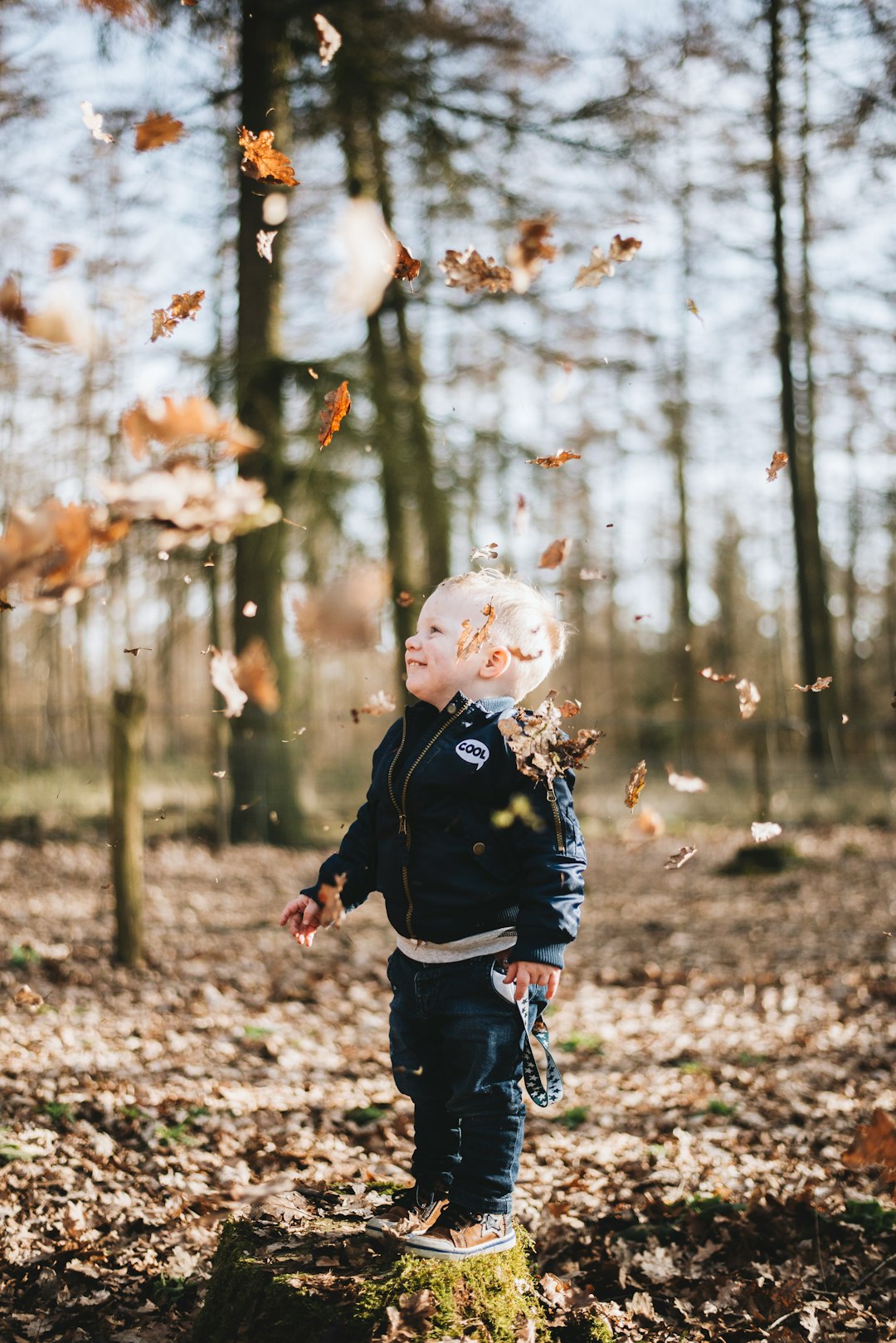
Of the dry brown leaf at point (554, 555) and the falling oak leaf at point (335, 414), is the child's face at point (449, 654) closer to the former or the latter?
the falling oak leaf at point (335, 414)

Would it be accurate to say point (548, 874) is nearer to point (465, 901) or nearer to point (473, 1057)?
point (465, 901)

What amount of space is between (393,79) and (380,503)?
412 centimetres

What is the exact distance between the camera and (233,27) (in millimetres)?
9031

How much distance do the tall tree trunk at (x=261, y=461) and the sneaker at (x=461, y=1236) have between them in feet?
25.9

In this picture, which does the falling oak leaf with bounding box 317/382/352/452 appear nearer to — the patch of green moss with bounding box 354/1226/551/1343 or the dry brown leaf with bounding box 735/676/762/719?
the dry brown leaf with bounding box 735/676/762/719

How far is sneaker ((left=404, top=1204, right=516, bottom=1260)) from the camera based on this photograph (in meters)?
2.42

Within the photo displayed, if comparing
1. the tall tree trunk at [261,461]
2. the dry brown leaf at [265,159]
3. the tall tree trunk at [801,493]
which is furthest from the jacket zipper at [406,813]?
the tall tree trunk at [801,493]

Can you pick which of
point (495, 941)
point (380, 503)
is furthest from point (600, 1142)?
point (380, 503)

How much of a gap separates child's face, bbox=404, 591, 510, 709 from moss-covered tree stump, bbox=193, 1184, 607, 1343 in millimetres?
1377

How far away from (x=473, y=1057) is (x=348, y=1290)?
0.57 m

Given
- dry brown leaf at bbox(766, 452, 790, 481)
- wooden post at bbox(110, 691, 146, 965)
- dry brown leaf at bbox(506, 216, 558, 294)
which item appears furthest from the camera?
wooden post at bbox(110, 691, 146, 965)

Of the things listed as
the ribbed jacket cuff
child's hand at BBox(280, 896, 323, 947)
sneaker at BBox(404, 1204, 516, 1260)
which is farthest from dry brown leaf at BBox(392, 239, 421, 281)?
sneaker at BBox(404, 1204, 516, 1260)

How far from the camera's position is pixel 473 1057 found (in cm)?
248

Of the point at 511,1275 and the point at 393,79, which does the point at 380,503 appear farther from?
the point at 511,1275
